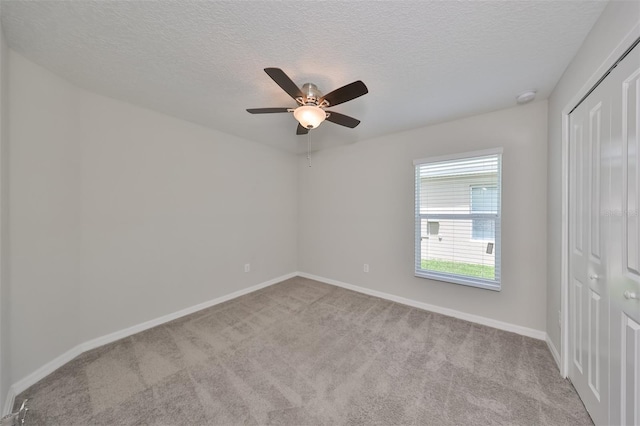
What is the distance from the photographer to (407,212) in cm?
312

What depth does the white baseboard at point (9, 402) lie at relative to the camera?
1.39 metres

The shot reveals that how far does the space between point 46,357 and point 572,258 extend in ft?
14.3

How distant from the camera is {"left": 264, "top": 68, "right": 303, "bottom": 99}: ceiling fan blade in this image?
1.37 m

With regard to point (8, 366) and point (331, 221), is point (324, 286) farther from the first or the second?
point (8, 366)

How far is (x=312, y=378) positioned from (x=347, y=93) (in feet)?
7.47

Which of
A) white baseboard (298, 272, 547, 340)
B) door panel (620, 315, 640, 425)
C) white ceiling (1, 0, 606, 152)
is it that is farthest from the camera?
white baseboard (298, 272, 547, 340)

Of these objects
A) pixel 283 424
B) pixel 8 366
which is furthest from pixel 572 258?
pixel 8 366

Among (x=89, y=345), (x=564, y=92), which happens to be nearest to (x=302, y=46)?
(x=564, y=92)

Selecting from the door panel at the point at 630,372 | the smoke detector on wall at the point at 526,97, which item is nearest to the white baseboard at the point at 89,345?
the door panel at the point at 630,372

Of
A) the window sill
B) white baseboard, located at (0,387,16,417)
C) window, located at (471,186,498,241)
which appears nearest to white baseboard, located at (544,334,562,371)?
the window sill

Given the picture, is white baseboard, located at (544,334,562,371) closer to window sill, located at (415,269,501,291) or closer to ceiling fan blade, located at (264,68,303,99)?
window sill, located at (415,269,501,291)

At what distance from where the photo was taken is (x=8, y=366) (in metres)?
1.52

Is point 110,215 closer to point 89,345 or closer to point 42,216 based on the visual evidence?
point 42,216

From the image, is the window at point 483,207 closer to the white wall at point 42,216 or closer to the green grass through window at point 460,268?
the green grass through window at point 460,268
